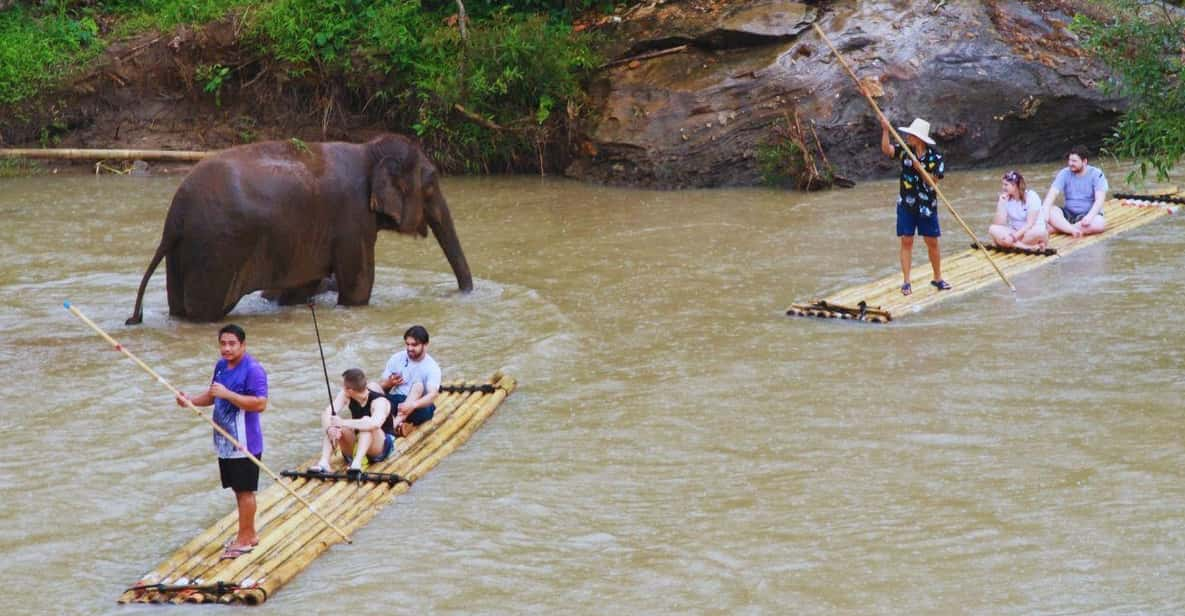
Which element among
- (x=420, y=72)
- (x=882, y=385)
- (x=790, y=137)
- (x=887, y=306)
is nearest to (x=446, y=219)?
(x=887, y=306)

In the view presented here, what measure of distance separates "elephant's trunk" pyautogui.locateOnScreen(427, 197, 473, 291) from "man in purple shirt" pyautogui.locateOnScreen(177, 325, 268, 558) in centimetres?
558

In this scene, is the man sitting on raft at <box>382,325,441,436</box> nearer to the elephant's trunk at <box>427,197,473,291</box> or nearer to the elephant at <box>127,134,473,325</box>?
the elephant at <box>127,134,473,325</box>

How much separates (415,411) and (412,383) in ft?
0.51

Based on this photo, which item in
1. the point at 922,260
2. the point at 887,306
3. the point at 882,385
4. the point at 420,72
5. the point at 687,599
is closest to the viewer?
the point at 687,599

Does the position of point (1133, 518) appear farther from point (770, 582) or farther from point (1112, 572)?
point (770, 582)

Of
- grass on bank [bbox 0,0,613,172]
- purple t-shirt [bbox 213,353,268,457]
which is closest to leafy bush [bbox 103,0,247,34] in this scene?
grass on bank [bbox 0,0,613,172]

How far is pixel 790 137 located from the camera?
1703 cm

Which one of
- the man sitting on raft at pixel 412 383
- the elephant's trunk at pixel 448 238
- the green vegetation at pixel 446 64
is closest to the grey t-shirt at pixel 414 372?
the man sitting on raft at pixel 412 383

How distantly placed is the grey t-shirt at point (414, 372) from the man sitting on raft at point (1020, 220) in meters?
6.03

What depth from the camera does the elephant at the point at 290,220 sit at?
11000mm

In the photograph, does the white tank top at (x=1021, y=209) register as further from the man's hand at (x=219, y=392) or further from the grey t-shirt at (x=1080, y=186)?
the man's hand at (x=219, y=392)

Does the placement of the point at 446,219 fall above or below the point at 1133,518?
above

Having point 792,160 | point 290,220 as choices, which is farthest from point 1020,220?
point 290,220

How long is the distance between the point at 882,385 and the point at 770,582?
3.04m
